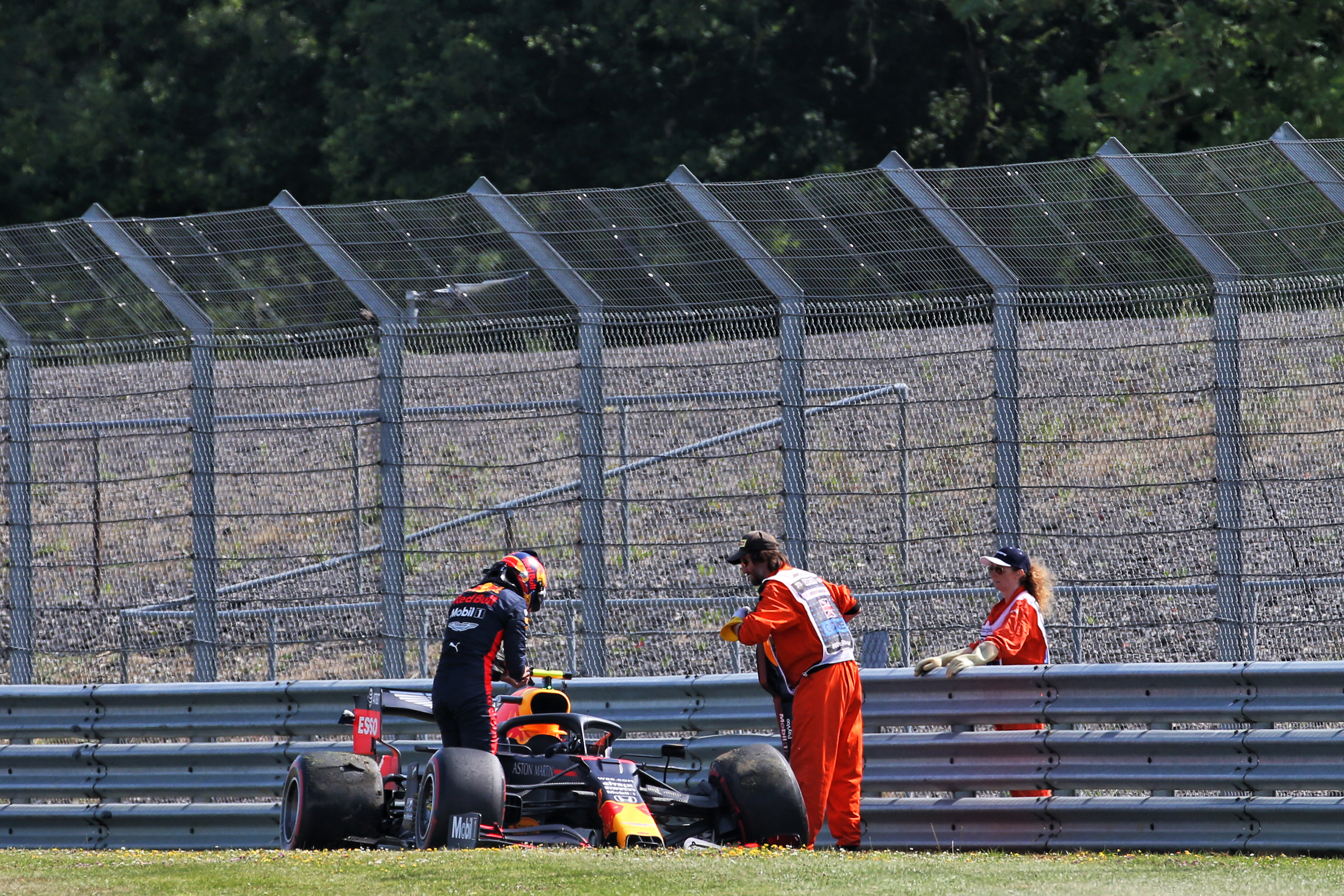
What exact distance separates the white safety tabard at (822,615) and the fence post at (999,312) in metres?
1.26

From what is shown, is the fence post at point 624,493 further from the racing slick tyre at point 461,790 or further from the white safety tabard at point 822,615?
the racing slick tyre at point 461,790

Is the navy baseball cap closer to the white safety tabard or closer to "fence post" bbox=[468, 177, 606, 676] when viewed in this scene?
the white safety tabard

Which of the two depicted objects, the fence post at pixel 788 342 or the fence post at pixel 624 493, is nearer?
the fence post at pixel 788 342

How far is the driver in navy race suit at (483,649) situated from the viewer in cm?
895

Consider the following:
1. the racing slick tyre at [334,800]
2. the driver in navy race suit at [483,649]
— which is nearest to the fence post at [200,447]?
the racing slick tyre at [334,800]

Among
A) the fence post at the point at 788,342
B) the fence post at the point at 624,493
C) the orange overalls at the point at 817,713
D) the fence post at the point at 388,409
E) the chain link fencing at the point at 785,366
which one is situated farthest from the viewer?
the fence post at the point at 388,409

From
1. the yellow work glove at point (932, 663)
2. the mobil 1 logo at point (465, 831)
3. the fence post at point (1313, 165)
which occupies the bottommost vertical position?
the mobil 1 logo at point (465, 831)

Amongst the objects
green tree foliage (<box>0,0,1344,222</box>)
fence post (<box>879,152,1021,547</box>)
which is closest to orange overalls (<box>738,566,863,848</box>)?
fence post (<box>879,152,1021,547</box>)

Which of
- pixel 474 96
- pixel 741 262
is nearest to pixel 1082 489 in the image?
pixel 741 262

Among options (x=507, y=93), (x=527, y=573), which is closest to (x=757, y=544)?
(x=527, y=573)

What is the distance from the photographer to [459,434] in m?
13.3

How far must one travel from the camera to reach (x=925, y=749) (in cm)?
891

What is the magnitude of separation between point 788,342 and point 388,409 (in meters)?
2.30

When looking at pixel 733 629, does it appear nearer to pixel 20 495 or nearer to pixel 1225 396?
pixel 1225 396
